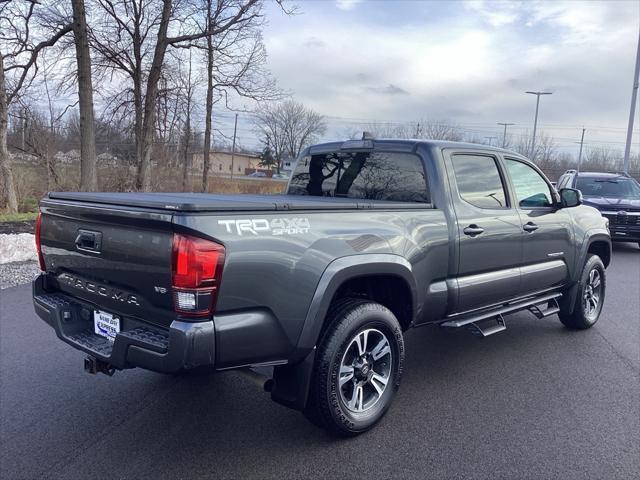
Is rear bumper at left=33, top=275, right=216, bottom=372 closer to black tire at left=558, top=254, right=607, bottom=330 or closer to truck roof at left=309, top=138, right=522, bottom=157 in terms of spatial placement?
truck roof at left=309, top=138, right=522, bottom=157

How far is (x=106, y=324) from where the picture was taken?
3.19 m

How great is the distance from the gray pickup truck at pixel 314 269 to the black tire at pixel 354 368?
1cm

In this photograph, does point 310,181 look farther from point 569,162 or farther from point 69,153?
point 569,162

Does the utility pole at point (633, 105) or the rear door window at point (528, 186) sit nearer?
the rear door window at point (528, 186)

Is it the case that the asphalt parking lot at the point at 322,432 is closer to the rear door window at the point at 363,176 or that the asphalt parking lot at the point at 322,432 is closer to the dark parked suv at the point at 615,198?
the rear door window at the point at 363,176

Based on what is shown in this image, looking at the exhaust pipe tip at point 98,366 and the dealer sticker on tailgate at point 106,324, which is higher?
the dealer sticker on tailgate at point 106,324

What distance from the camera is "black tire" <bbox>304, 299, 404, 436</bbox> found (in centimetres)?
324

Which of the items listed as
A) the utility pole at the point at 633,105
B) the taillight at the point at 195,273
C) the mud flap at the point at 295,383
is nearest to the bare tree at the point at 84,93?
the mud flap at the point at 295,383

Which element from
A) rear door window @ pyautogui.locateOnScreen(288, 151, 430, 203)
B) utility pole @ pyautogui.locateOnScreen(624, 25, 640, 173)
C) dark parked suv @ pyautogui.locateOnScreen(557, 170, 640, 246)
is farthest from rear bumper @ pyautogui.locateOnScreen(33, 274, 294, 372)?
utility pole @ pyautogui.locateOnScreen(624, 25, 640, 173)

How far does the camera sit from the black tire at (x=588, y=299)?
5.87 metres

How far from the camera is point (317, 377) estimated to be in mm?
3225

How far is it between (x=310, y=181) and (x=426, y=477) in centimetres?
295

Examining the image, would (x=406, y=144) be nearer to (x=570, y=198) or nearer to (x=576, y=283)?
(x=570, y=198)

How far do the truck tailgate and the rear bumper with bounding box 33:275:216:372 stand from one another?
0.28 ft
